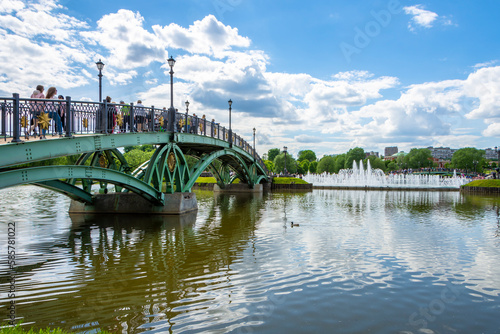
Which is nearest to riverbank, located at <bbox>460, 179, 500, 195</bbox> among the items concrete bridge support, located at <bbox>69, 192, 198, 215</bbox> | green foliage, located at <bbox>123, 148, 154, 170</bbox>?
concrete bridge support, located at <bbox>69, 192, 198, 215</bbox>

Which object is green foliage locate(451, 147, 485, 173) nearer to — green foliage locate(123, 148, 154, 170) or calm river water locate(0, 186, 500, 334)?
green foliage locate(123, 148, 154, 170)

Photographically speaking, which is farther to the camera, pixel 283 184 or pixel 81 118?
pixel 283 184

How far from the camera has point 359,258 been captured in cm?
1025

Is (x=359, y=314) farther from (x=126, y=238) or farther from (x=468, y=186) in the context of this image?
(x=468, y=186)

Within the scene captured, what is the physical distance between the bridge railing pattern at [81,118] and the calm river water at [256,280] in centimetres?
389

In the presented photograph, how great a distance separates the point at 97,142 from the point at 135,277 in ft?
21.0

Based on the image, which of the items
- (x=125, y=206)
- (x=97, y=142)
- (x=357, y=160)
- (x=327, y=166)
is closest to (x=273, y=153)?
(x=327, y=166)

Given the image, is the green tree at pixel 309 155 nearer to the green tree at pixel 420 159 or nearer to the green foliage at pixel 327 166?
the green foliage at pixel 327 166

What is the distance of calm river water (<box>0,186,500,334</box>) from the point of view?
5980 millimetres

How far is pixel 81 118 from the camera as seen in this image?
1227 centimetres

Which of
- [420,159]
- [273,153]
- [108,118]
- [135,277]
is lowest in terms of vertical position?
[135,277]

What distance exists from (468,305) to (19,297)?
899cm

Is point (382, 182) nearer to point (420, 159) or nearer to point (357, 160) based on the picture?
point (357, 160)

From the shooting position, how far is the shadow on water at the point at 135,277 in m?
6.07
